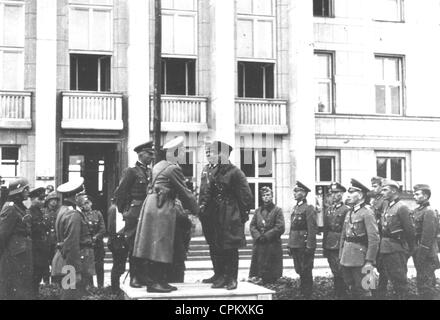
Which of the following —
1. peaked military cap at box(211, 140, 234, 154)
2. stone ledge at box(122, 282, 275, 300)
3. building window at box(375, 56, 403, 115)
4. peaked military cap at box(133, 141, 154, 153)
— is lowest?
stone ledge at box(122, 282, 275, 300)

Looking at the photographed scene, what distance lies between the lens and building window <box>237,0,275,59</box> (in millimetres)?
23469

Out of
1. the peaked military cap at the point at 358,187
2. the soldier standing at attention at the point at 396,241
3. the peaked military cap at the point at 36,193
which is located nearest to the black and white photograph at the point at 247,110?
the peaked military cap at the point at 36,193

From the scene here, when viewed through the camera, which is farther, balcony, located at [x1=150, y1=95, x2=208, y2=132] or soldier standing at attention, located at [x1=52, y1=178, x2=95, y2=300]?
balcony, located at [x1=150, y1=95, x2=208, y2=132]

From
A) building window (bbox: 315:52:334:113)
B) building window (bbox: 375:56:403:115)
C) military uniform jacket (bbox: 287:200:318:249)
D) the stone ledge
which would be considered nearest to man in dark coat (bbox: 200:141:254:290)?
the stone ledge

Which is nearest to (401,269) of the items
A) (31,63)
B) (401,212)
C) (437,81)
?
(401,212)

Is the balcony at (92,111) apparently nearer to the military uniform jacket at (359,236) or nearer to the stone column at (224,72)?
the stone column at (224,72)

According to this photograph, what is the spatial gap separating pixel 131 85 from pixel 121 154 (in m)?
2.22

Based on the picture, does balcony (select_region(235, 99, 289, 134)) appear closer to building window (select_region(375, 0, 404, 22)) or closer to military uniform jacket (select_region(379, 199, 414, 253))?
building window (select_region(375, 0, 404, 22))

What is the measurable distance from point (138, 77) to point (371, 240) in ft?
42.1

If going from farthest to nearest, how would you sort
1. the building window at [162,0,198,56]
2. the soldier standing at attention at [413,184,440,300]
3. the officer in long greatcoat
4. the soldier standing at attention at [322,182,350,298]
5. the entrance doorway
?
the building window at [162,0,198,56] → the entrance doorway → the soldier standing at attention at [322,182,350,298] → the soldier standing at attention at [413,184,440,300] → the officer in long greatcoat

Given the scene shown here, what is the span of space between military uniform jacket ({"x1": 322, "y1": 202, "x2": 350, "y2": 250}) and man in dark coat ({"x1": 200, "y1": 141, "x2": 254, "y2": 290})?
390 cm

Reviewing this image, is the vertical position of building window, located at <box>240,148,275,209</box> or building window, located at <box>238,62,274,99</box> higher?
building window, located at <box>238,62,274,99</box>

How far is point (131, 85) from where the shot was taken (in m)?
21.7

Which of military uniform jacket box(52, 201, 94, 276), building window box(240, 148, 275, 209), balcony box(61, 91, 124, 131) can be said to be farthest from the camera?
building window box(240, 148, 275, 209)
